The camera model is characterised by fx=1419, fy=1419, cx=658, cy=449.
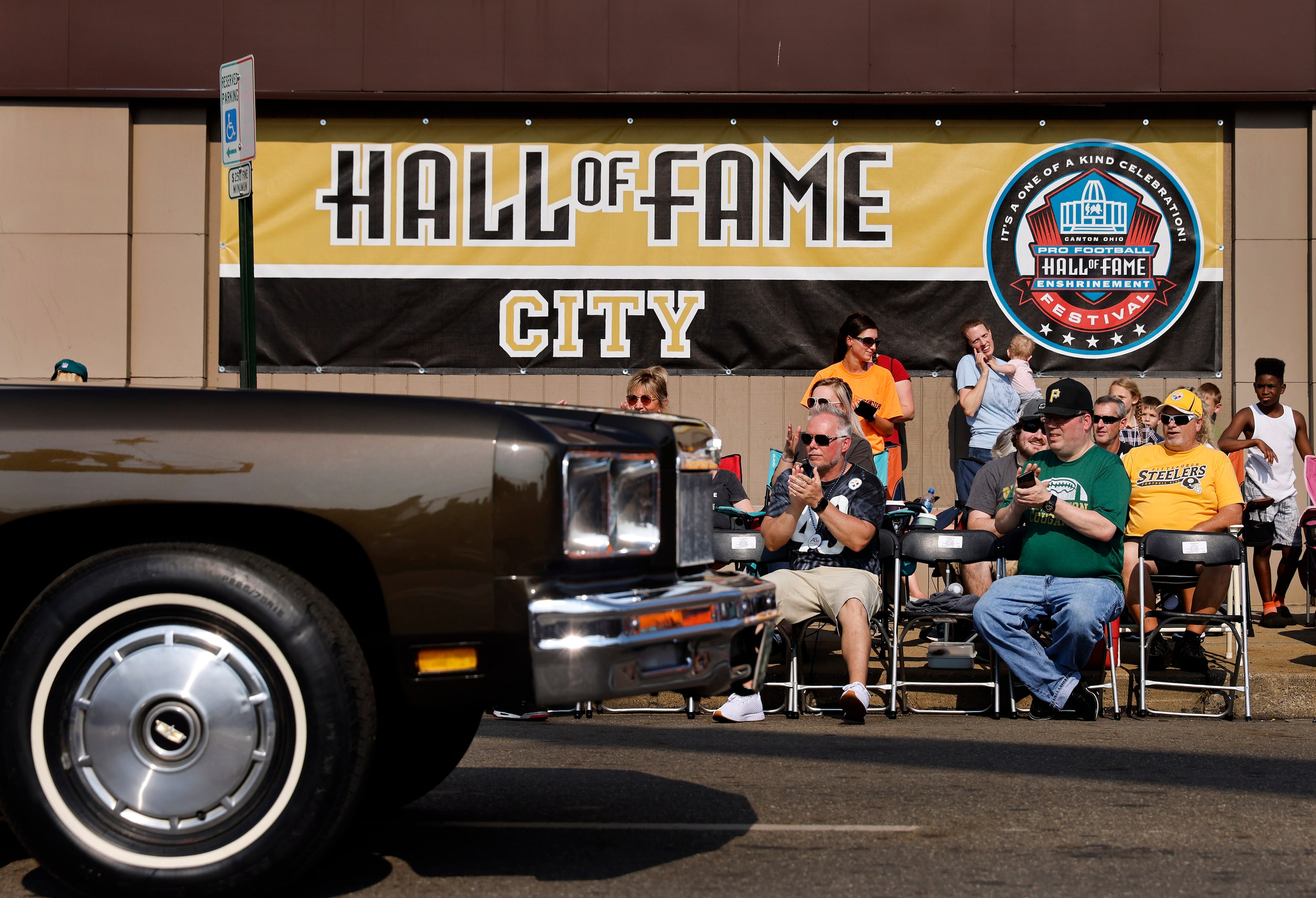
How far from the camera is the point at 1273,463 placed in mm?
10148

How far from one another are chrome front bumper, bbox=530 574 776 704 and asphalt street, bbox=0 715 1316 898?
582mm

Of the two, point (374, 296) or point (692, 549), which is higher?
point (374, 296)

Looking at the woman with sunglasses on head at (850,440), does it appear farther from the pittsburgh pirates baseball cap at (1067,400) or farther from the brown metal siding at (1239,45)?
the brown metal siding at (1239,45)

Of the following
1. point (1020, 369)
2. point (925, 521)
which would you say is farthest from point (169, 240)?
point (1020, 369)

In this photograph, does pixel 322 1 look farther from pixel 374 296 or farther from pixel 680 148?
pixel 680 148

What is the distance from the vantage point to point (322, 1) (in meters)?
10.9

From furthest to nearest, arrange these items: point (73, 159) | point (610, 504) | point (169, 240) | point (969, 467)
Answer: point (169, 240), point (73, 159), point (969, 467), point (610, 504)

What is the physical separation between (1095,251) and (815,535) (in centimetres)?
453

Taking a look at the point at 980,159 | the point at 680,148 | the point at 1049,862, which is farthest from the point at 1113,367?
the point at 1049,862

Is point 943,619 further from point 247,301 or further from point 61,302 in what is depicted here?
point 61,302

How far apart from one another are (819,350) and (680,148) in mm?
1907

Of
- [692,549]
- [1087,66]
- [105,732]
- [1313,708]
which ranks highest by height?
[1087,66]

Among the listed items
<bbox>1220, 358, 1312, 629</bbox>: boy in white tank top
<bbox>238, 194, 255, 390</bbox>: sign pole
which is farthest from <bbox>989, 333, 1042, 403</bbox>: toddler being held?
<bbox>238, 194, 255, 390</bbox>: sign pole

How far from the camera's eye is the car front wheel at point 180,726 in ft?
11.2
